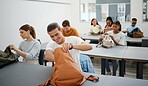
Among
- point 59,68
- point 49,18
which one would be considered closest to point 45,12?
point 49,18

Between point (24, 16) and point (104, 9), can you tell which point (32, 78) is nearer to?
point (24, 16)

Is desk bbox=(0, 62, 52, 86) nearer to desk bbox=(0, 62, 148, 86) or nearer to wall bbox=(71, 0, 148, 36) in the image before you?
desk bbox=(0, 62, 148, 86)

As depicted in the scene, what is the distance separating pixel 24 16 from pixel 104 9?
11.0ft

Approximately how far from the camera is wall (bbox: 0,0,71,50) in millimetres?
3941

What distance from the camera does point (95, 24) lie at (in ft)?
18.6

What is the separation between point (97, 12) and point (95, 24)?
1.43 meters

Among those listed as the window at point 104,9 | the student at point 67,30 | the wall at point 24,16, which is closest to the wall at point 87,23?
the window at point 104,9

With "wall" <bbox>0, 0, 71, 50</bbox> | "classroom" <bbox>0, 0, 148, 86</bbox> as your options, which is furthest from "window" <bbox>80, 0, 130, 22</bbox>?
"wall" <bbox>0, 0, 71, 50</bbox>

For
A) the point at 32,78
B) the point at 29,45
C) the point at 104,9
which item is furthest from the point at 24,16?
the point at 104,9

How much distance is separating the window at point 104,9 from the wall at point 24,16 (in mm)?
1187

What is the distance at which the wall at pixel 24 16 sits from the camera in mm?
3941

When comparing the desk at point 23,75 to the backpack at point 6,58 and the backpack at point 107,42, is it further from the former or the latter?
the backpack at point 107,42

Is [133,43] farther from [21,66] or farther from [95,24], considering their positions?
[21,66]

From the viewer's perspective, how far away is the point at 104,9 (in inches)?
267
